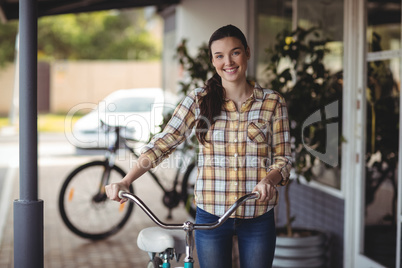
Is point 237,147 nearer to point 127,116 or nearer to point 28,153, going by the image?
point 28,153

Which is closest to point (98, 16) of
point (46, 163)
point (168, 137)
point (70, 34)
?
point (70, 34)

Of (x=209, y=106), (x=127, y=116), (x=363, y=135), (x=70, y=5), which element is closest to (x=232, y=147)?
(x=209, y=106)

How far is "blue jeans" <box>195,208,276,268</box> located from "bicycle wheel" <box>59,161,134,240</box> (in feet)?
9.46

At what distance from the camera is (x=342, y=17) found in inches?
181

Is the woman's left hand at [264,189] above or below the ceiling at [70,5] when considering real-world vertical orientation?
below

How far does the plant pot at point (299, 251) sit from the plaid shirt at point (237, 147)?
2.02m

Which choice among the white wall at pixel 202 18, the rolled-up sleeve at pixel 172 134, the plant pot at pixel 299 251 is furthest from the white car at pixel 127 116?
the rolled-up sleeve at pixel 172 134

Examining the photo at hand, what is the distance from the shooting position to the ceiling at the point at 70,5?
6723 mm

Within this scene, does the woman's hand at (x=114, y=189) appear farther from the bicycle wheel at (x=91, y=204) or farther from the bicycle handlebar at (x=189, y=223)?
the bicycle wheel at (x=91, y=204)

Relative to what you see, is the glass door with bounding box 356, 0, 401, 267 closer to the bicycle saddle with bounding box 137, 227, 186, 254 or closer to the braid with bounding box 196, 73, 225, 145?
the braid with bounding box 196, 73, 225, 145

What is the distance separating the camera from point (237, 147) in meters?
2.47

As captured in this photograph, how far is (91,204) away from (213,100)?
330cm

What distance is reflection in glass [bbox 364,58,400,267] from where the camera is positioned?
169 inches

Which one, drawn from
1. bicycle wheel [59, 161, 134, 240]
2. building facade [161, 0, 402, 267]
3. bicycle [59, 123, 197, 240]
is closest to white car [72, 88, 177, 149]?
bicycle [59, 123, 197, 240]
